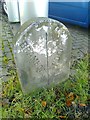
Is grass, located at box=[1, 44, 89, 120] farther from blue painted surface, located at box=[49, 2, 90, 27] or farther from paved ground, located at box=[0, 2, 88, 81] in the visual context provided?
blue painted surface, located at box=[49, 2, 90, 27]

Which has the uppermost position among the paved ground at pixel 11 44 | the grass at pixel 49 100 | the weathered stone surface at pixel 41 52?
the weathered stone surface at pixel 41 52

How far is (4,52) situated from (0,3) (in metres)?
4.15

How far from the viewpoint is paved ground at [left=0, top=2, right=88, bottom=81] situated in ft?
11.4

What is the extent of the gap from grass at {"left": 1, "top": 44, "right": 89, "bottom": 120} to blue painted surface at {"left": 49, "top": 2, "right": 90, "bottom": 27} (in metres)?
2.16

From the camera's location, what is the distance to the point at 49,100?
8.12 feet

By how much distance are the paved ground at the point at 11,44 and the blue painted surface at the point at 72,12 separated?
29cm

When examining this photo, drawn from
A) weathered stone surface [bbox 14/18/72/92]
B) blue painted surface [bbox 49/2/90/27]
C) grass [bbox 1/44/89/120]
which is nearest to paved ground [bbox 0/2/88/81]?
blue painted surface [bbox 49/2/90/27]

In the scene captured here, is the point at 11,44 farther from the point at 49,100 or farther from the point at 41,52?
the point at 49,100

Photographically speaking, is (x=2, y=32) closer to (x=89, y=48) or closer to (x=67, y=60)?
(x=89, y=48)

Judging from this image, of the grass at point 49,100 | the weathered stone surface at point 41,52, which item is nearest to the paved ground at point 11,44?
A: the grass at point 49,100

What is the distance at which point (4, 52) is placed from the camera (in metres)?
4.07

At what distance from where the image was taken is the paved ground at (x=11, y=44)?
3.48 m

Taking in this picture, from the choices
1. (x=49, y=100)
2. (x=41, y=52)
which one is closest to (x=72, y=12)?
(x=41, y=52)

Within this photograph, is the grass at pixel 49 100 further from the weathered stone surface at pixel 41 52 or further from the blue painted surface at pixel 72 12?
the blue painted surface at pixel 72 12
